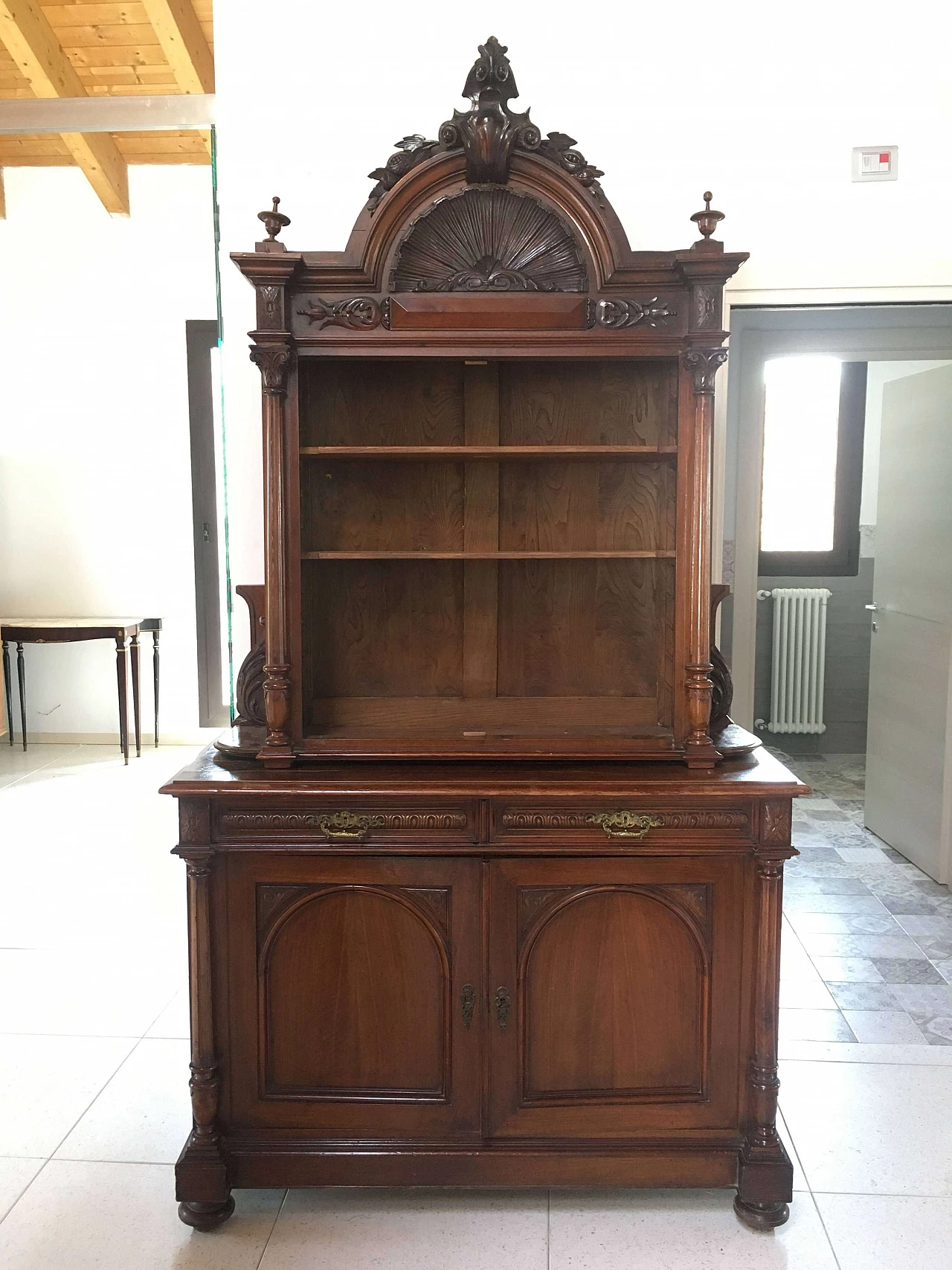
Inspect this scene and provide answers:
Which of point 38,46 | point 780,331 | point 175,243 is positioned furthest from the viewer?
point 175,243

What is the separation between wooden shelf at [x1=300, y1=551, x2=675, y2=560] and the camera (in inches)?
91.8

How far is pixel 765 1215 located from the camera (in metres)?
2.17

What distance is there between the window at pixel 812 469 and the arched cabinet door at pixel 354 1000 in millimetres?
4460

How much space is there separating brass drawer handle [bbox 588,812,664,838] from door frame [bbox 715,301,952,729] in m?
2.04

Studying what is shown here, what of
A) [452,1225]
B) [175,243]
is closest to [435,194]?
[452,1225]

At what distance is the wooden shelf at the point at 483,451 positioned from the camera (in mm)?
2314

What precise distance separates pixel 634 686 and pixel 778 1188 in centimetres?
119

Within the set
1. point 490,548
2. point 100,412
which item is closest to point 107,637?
point 100,412

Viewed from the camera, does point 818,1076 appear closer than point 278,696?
No

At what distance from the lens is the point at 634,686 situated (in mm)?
2631

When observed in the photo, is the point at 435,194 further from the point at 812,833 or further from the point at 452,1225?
the point at 812,833

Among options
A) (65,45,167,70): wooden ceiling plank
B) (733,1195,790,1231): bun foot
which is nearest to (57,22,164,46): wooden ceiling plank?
(65,45,167,70): wooden ceiling plank

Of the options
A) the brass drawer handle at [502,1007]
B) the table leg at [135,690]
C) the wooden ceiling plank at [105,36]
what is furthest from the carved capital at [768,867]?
the wooden ceiling plank at [105,36]

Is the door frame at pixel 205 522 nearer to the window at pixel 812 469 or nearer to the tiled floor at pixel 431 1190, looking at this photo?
the tiled floor at pixel 431 1190
